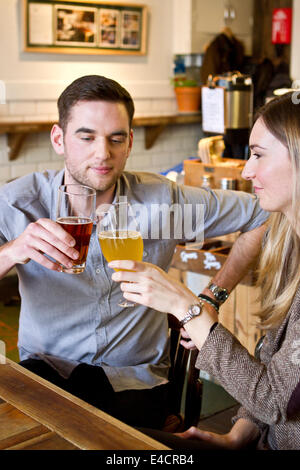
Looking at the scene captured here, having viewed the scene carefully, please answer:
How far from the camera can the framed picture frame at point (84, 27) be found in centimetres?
421

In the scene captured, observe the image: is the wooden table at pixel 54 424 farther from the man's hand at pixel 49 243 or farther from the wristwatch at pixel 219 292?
the wristwatch at pixel 219 292

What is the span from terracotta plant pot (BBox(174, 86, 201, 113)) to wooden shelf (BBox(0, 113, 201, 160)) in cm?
7

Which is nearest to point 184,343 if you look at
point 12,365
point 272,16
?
point 12,365

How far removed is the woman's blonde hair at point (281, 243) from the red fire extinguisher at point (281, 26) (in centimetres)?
418

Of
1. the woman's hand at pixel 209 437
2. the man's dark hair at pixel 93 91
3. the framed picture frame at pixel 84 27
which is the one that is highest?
the framed picture frame at pixel 84 27

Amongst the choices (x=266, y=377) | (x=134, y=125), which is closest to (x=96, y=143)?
(x=266, y=377)

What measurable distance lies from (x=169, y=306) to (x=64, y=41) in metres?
3.57

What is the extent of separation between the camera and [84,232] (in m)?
1.35

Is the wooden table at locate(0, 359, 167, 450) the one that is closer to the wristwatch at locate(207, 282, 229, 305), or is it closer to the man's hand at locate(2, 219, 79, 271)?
the man's hand at locate(2, 219, 79, 271)

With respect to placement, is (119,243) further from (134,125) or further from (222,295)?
(134,125)

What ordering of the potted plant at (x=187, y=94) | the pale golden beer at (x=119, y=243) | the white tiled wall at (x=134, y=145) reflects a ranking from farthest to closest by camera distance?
1. the potted plant at (x=187, y=94)
2. the white tiled wall at (x=134, y=145)
3. the pale golden beer at (x=119, y=243)

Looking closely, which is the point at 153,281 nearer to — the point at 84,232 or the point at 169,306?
the point at 169,306

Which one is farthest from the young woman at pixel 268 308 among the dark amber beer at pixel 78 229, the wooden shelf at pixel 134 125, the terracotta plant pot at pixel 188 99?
the terracotta plant pot at pixel 188 99

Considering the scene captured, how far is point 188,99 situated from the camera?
5.22 meters
